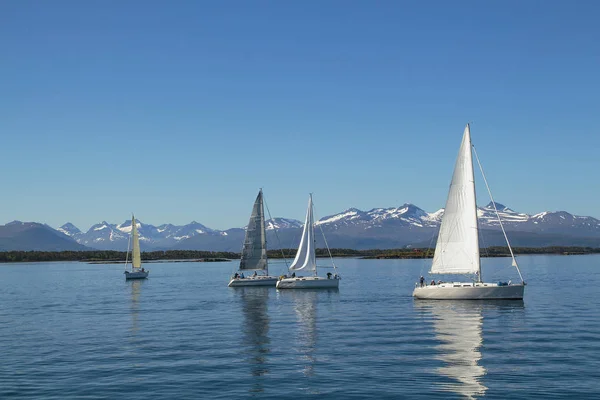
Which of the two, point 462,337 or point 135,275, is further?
point 135,275

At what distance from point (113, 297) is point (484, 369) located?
56.1m

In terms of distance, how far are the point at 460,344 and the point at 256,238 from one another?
55774mm

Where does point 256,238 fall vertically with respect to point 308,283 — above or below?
above

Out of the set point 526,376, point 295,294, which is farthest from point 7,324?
point 526,376

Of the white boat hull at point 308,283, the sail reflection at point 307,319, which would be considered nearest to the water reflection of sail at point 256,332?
the sail reflection at point 307,319

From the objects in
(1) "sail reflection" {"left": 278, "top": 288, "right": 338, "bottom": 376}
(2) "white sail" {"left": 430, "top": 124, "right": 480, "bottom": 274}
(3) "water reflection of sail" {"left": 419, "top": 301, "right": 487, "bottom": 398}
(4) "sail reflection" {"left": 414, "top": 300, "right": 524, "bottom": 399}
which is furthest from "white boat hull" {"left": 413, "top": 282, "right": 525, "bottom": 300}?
(1) "sail reflection" {"left": 278, "top": 288, "right": 338, "bottom": 376}

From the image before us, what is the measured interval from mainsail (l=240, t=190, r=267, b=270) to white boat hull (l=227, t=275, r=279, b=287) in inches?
113

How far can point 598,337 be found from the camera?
40.0 m

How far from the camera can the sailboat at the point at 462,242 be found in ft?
201

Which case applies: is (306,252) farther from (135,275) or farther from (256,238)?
(135,275)

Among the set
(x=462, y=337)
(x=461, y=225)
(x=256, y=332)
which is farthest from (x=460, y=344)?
(x=461, y=225)

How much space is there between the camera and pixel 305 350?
37125mm

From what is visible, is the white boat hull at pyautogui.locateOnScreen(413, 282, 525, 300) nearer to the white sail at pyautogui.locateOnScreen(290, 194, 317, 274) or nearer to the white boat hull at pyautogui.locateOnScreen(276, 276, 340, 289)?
the white boat hull at pyautogui.locateOnScreen(276, 276, 340, 289)

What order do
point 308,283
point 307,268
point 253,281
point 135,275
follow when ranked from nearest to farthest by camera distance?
point 308,283 < point 307,268 < point 253,281 < point 135,275
